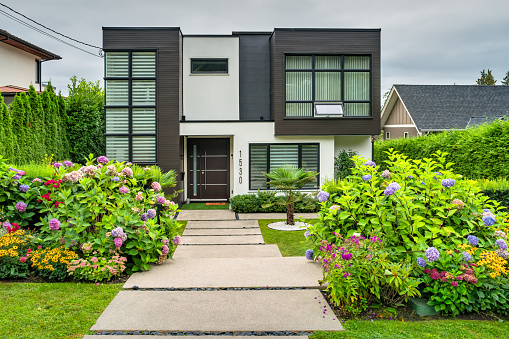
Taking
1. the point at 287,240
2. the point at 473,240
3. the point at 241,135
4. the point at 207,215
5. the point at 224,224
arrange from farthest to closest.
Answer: the point at 241,135 < the point at 207,215 < the point at 224,224 < the point at 287,240 < the point at 473,240

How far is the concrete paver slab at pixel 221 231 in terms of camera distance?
9.65 metres

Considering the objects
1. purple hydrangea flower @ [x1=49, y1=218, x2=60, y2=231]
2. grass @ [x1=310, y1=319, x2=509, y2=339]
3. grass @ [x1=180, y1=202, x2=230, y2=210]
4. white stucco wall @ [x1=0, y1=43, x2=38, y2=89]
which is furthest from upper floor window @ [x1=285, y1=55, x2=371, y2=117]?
white stucco wall @ [x1=0, y1=43, x2=38, y2=89]

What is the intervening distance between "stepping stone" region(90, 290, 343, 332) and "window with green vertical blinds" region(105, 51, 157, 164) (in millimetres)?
8907

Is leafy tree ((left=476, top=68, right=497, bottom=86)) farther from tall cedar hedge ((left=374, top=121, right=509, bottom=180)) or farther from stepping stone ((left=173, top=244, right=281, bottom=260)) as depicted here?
stepping stone ((left=173, top=244, right=281, bottom=260))

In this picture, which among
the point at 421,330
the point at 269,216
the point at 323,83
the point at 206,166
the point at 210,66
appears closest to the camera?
the point at 421,330

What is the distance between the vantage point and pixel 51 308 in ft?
15.1

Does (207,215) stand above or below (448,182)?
below

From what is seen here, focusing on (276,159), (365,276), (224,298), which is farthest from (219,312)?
(276,159)

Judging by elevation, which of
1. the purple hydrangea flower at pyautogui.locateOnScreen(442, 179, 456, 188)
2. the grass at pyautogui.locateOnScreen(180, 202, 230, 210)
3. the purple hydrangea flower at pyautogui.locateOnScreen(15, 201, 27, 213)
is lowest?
the grass at pyautogui.locateOnScreen(180, 202, 230, 210)

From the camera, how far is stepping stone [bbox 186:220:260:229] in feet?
34.7

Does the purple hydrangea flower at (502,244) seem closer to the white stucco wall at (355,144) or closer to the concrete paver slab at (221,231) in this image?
the concrete paver slab at (221,231)

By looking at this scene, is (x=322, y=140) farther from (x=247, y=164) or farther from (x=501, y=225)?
(x=501, y=225)

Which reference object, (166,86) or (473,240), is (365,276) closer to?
(473,240)

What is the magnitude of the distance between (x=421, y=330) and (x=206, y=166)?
38.7 feet
